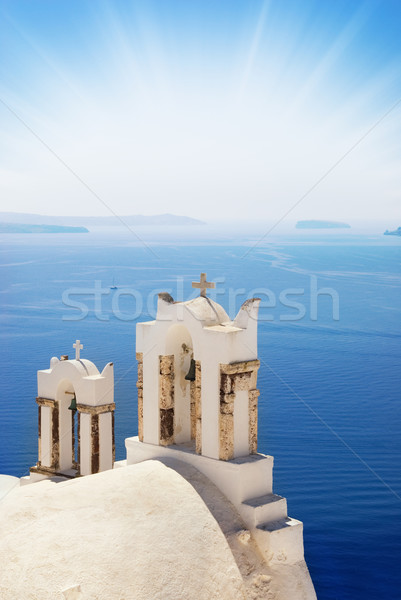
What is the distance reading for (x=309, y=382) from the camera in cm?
4031

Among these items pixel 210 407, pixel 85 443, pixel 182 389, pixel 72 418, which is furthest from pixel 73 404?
pixel 210 407

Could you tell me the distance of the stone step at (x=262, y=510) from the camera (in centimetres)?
1038

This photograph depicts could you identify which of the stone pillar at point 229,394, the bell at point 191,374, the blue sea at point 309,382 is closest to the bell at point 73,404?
the bell at point 191,374

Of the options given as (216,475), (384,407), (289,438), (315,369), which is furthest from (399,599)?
(315,369)

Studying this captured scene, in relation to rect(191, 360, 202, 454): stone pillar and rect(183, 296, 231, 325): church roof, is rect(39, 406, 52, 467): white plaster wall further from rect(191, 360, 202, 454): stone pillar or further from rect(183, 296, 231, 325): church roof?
rect(183, 296, 231, 325): church roof

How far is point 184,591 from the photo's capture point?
8695 millimetres

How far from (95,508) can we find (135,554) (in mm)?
916

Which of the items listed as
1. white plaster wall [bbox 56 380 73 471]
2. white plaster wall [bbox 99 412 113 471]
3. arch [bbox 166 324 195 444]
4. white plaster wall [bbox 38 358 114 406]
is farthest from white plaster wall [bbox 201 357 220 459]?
white plaster wall [bbox 56 380 73 471]

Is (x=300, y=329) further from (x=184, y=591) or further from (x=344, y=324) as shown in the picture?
(x=184, y=591)

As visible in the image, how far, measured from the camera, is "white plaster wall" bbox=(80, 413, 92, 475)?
13523mm

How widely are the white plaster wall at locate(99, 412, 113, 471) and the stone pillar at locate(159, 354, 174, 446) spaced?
2.19m

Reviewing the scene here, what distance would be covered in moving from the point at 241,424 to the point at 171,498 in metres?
1.83

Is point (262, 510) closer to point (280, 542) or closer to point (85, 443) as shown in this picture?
point (280, 542)

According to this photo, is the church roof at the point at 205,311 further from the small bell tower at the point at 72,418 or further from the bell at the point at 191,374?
the small bell tower at the point at 72,418
